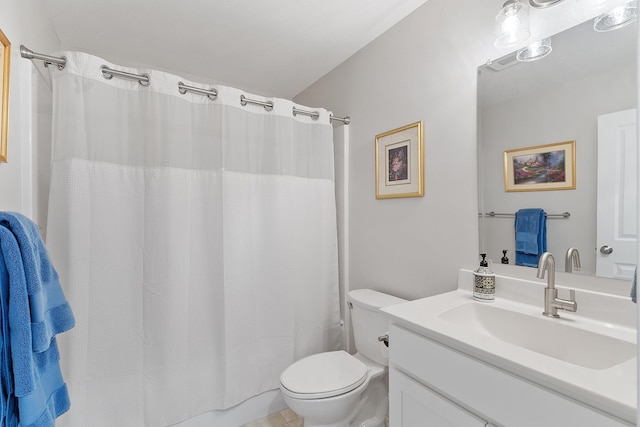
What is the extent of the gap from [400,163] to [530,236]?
2.45 feet

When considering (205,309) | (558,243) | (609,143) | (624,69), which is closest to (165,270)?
(205,309)

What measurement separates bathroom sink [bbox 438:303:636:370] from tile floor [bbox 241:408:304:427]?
126cm

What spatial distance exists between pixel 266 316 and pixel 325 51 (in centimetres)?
179

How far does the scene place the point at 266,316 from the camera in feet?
6.04

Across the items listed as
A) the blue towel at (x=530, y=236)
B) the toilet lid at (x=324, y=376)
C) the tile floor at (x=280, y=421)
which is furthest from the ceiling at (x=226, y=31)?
the tile floor at (x=280, y=421)

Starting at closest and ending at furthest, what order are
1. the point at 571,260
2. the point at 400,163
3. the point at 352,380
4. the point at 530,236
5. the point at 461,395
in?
the point at 461,395 < the point at 571,260 < the point at 530,236 < the point at 352,380 < the point at 400,163

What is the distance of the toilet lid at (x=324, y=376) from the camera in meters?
Answer: 1.38

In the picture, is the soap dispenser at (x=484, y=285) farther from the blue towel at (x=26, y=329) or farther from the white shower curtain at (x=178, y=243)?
the blue towel at (x=26, y=329)

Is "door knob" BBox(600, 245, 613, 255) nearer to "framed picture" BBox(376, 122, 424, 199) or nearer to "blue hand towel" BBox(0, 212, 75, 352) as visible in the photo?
"framed picture" BBox(376, 122, 424, 199)

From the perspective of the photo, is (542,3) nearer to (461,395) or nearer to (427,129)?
(427,129)

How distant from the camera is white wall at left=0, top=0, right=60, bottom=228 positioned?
1104 mm

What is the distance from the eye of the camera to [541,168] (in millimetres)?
1176

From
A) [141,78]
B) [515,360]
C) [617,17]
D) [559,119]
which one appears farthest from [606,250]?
[141,78]

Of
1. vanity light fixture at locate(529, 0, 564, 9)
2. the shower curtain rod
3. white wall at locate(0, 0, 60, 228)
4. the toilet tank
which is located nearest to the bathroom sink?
the toilet tank
